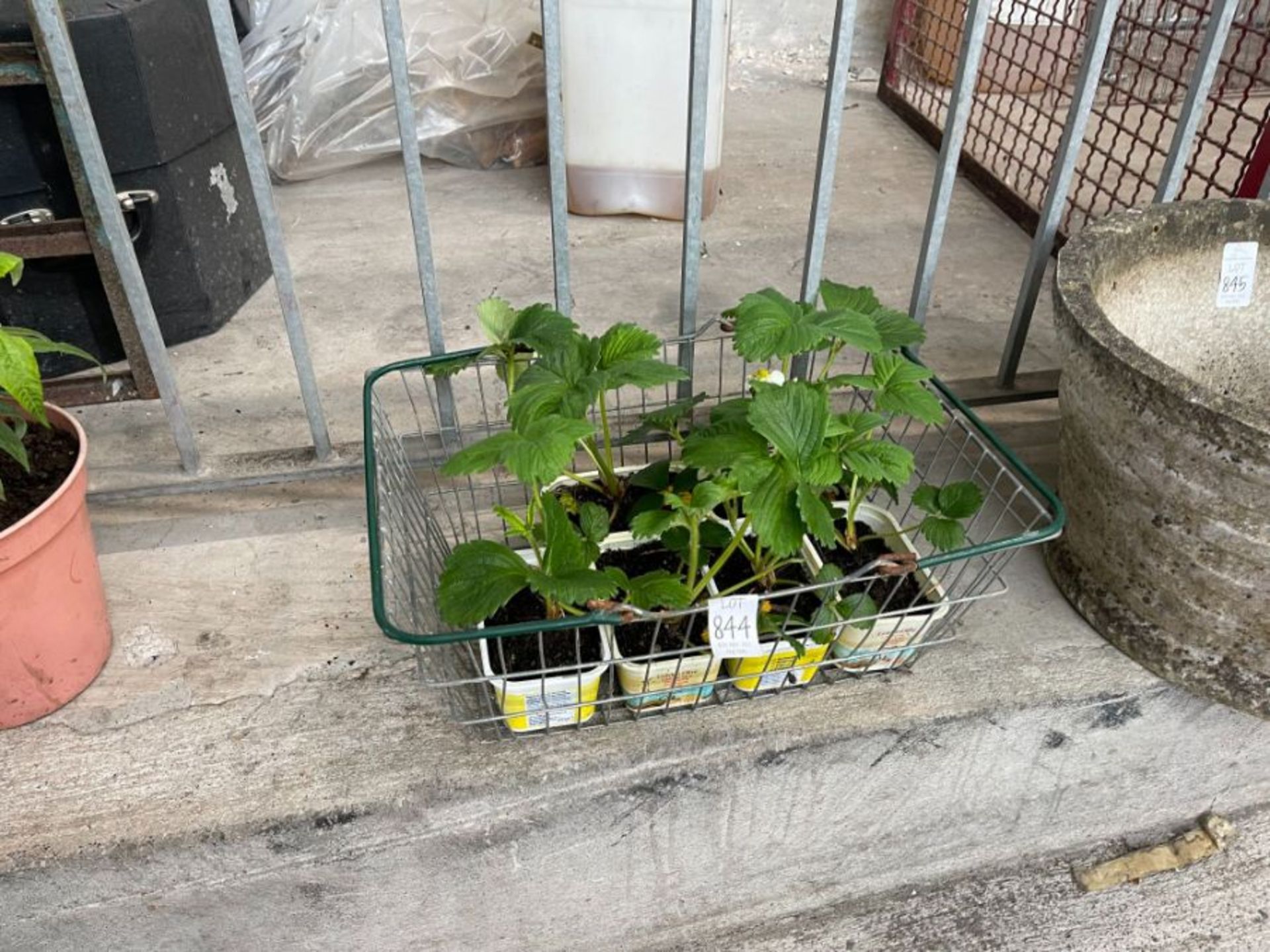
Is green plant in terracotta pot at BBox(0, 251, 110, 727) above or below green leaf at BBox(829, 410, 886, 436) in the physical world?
below

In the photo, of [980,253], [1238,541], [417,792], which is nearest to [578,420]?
[417,792]

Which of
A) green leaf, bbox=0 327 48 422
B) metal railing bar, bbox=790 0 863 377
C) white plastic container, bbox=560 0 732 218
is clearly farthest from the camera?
white plastic container, bbox=560 0 732 218

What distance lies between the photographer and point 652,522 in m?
0.85

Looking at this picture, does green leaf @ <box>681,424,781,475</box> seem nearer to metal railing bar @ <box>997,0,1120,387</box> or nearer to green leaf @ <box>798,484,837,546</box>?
green leaf @ <box>798,484,837,546</box>

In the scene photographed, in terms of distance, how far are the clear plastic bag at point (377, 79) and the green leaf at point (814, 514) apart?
1.57m

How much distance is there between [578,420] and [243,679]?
460 millimetres

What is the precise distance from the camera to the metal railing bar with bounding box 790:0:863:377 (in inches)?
36.1

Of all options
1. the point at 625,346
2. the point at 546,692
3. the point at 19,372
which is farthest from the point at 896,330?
the point at 19,372

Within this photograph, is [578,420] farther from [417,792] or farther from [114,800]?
[114,800]

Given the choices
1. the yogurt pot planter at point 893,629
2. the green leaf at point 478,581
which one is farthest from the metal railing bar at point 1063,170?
the green leaf at point 478,581

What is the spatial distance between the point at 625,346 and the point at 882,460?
0.84 ft

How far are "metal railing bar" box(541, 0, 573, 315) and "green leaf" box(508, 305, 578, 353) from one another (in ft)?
0.30

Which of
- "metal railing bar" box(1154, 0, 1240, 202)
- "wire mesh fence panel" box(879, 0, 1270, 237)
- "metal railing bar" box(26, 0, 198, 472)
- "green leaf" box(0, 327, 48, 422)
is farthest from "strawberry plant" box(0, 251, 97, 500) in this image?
"wire mesh fence panel" box(879, 0, 1270, 237)

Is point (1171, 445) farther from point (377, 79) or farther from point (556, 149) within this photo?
point (377, 79)
